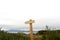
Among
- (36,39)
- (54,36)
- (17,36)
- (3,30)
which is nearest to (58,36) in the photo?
(54,36)

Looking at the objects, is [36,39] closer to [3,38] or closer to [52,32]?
[52,32]

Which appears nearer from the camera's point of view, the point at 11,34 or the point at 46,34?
the point at 46,34

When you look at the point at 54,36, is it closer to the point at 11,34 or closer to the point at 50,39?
the point at 50,39

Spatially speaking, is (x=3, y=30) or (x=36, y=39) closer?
(x=36, y=39)

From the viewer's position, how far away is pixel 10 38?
2270 centimetres

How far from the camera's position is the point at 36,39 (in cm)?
2234

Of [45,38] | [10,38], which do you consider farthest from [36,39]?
[10,38]

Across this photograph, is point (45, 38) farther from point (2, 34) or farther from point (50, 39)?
point (2, 34)

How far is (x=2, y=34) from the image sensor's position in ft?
74.8

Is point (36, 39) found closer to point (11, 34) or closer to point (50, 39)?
point (50, 39)

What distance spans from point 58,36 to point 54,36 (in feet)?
1.15

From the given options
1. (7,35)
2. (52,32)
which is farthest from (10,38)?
(52,32)

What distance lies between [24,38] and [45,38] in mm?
→ 1925

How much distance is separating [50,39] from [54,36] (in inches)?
19.5
